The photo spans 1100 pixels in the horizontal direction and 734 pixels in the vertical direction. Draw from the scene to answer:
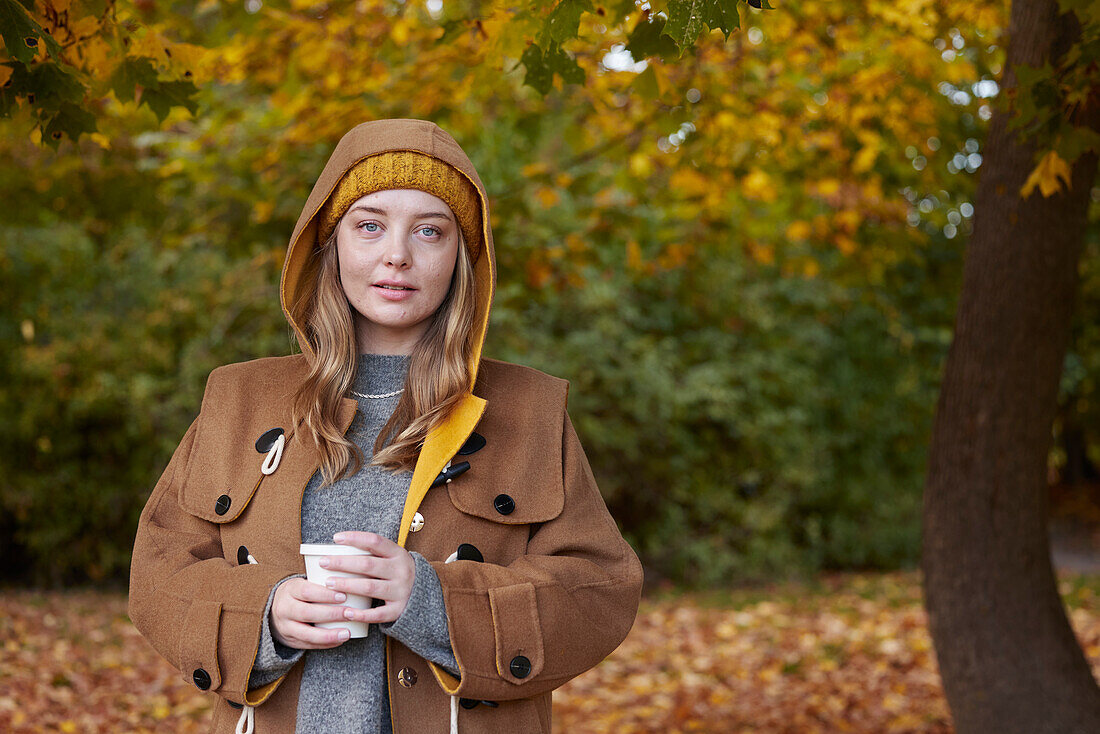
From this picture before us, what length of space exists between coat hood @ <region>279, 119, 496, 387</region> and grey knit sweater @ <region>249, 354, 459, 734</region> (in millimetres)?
207

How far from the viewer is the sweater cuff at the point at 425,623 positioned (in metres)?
1.64

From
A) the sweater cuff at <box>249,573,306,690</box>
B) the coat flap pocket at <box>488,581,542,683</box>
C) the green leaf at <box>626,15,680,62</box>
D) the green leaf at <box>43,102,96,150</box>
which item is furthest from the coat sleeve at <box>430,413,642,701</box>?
the green leaf at <box>43,102,96,150</box>

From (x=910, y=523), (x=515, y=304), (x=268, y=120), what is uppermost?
(x=268, y=120)

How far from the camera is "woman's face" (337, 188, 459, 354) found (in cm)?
188

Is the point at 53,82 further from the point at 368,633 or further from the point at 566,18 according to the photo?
the point at 368,633

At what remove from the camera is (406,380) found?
6.43ft

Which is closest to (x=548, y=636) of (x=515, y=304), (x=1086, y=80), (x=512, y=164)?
(x=1086, y=80)

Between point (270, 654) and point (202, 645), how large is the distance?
133mm

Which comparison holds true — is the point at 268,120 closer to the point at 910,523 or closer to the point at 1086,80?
the point at 1086,80

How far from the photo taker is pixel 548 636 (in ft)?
5.70

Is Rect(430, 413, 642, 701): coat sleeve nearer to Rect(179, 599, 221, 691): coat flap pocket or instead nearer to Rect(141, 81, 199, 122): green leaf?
Rect(179, 599, 221, 691): coat flap pocket

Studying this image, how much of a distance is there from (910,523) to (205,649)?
932cm

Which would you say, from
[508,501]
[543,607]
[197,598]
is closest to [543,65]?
[508,501]

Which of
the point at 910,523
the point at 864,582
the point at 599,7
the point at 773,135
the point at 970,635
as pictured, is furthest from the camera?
the point at 910,523
